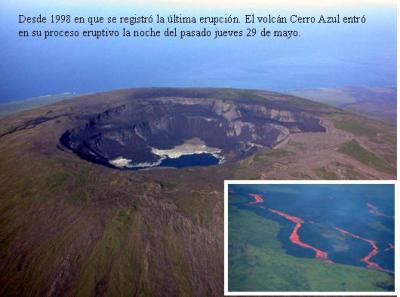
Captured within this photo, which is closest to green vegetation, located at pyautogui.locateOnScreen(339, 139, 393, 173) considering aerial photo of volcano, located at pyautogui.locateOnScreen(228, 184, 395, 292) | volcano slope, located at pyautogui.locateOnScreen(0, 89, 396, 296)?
volcano slope, located at pyautogui.locateOnScreen(0, 89, 396, 296)

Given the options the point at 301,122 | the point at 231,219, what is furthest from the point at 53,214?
the point at 301,122

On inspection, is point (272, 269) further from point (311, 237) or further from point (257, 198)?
point (257, 198)

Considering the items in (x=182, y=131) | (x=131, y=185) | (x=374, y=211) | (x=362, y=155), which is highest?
(x=374, y=211)

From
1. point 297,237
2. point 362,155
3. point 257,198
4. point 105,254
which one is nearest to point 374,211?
point 297,237

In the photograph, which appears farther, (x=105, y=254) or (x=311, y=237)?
(x=105, y=254)

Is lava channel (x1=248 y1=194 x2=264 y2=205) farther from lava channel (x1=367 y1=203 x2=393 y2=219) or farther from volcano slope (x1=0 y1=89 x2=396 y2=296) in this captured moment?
volcano slope (x1=0 y1=89 x2=396 y2=296)

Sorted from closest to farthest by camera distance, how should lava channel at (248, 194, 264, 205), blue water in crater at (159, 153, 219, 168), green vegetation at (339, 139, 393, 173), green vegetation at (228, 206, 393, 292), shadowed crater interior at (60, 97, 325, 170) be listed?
green vegetation at (228, 206, 393, 292) < lava channel at (248, 194, 264, 205) < green vegetation at (339, 139, 393, 173) < blue water in crater at (159, 153, 219, 168) < shadowed crater interior at (60, 97, 325, 170)

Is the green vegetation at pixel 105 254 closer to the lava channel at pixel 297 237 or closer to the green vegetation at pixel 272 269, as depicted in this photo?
the green vegetation at pixel 272 269
